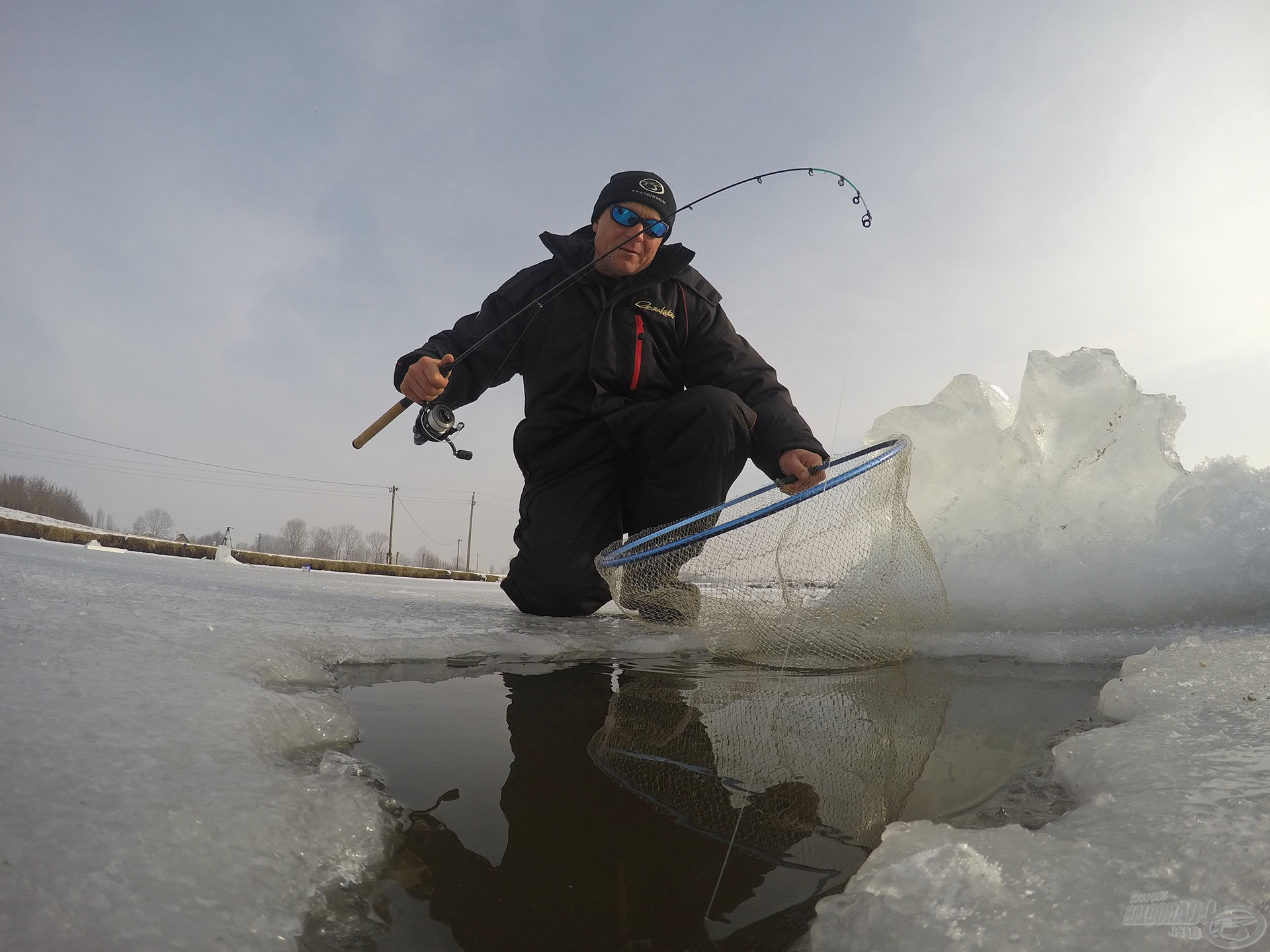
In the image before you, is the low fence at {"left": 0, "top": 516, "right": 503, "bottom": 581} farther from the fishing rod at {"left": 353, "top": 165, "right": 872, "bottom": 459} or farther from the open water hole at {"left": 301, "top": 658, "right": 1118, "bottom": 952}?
the open water hole at {"left": 301, "top": 658, "right": 1118, "bottom": 952}

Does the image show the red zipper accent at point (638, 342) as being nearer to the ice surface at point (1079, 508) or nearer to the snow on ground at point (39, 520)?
the ice surface at point (1079, 508)

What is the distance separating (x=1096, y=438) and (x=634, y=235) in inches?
91.5

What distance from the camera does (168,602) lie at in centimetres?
197

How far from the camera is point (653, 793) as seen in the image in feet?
3.01

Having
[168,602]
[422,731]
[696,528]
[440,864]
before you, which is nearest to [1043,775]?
[440,864]

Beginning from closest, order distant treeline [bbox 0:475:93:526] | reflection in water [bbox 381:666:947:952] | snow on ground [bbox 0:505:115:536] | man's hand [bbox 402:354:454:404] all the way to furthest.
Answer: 1. reflection in water [bbox 381:666:947:952]
2. man's hand [bbox 402:354:454:404]
3. snow on ground [bbox 0:505:115:536]
4. distant treeline [bbox 0:475:93:526]

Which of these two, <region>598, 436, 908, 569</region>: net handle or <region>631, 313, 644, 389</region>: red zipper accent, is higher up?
<region>631, 313, 644, 389</region>: red zipper accent

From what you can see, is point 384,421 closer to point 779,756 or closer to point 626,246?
point 626,246

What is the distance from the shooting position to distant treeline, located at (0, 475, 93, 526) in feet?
153

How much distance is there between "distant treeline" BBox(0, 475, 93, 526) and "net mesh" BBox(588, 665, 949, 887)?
56411 mm

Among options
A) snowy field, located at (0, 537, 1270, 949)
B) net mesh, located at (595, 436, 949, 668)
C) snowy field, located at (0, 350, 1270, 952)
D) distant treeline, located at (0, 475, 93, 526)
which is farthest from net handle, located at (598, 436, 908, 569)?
distant treeline, located at (0, 475, 93, 526)

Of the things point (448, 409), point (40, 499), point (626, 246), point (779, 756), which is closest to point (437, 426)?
point (448, 409)

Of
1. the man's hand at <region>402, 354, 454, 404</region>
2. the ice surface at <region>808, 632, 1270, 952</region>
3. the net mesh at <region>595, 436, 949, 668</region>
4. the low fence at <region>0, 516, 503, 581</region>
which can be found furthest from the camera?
the low fence at <region>0, 516, 503, 581</region>

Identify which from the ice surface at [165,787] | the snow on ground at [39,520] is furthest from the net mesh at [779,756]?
the snow on ground at [39,520]
